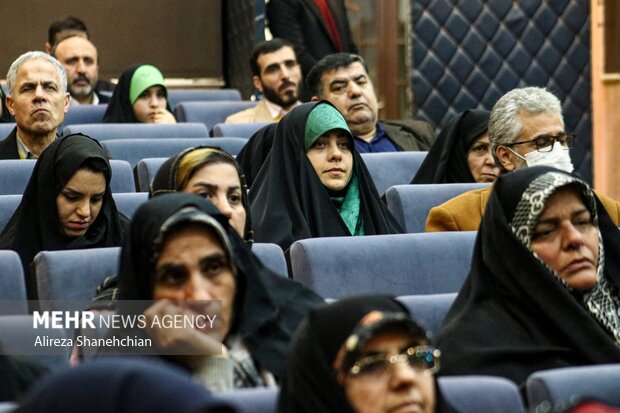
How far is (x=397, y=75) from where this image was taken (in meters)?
8.86

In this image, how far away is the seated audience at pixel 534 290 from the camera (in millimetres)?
2998

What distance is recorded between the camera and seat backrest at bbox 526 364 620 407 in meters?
2.35

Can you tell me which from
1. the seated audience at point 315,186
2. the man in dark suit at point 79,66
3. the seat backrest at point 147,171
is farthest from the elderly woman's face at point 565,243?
the man in dark suit at point 79,66

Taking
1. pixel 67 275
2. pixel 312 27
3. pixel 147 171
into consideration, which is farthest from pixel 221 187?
pixel 312 27

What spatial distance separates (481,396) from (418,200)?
8.03ft

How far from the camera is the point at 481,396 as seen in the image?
7.59ft

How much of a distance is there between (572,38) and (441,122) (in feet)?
3.23

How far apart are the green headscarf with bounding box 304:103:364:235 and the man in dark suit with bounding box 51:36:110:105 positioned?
3562 millimetres

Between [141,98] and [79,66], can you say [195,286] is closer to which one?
[141,98]

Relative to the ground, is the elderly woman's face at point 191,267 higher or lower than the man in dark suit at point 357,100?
higher

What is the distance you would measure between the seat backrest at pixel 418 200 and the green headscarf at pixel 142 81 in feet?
11.0

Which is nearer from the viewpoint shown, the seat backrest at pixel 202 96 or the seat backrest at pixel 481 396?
the seat backrest at pixel 481 396

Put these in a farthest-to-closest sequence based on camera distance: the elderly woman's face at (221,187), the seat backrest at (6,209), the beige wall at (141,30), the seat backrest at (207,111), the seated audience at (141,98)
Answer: the beige wall at (141,30) < the seat backrest at (207,111) < the seated audience at (141,98) < the seat backrest at (6,209) < the elderly woman's face at (221,187)

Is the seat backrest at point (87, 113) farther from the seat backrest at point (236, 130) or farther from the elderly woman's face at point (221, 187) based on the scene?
the elderly woman's face at point (221, 187)
